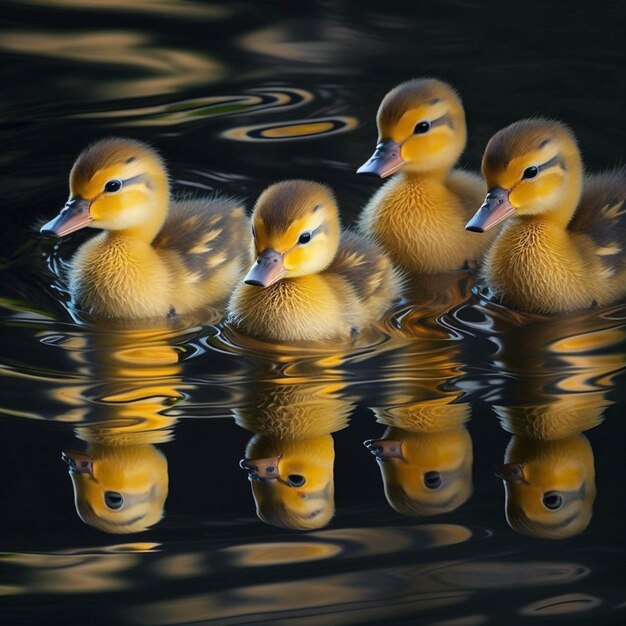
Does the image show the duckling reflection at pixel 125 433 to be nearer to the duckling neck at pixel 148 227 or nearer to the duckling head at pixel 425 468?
the duckling neck at pixel 148 227

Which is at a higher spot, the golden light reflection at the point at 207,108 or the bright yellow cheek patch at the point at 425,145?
the golden light reflection at the point at 207,108

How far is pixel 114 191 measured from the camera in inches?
162

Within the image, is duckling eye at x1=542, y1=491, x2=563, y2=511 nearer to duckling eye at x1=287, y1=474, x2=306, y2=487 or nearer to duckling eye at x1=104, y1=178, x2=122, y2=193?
duckling eye at x1=287, y1=474, x2=306, y2=487

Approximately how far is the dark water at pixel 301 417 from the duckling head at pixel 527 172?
0.29 metres

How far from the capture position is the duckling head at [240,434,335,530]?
3.10 meters

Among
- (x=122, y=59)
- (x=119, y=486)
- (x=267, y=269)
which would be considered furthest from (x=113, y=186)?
(x=122, y=59)

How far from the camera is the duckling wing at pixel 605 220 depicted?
4113 mm

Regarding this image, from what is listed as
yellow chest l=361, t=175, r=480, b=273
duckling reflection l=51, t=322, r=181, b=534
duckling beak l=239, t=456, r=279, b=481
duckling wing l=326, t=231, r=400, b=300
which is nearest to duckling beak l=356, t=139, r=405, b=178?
yellow chest l=361, t=175, r=480, b=273

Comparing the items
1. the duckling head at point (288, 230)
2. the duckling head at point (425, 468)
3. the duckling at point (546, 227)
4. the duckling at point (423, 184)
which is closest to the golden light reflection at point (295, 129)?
the duckling at point (423, 184)

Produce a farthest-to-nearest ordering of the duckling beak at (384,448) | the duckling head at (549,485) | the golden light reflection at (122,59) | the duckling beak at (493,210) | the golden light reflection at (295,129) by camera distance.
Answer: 1. the golden light reflection at (122,59)
2. the golden light reflection at (295,129)
3. the duckling beak at (493,210)
4. the duckling beak at (384,448)
5. the duckling head at (549,485)

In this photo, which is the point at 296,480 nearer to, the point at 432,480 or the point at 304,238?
the point at 432,480

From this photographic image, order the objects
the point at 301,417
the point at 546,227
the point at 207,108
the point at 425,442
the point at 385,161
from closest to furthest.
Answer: the point at 425,442 < the point at 301,417 < the point at 546,227 < the point at 385,161 < the point at 207,108

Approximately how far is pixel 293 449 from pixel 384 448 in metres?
0.20

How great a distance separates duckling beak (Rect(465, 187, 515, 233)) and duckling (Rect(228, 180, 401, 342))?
30cm
